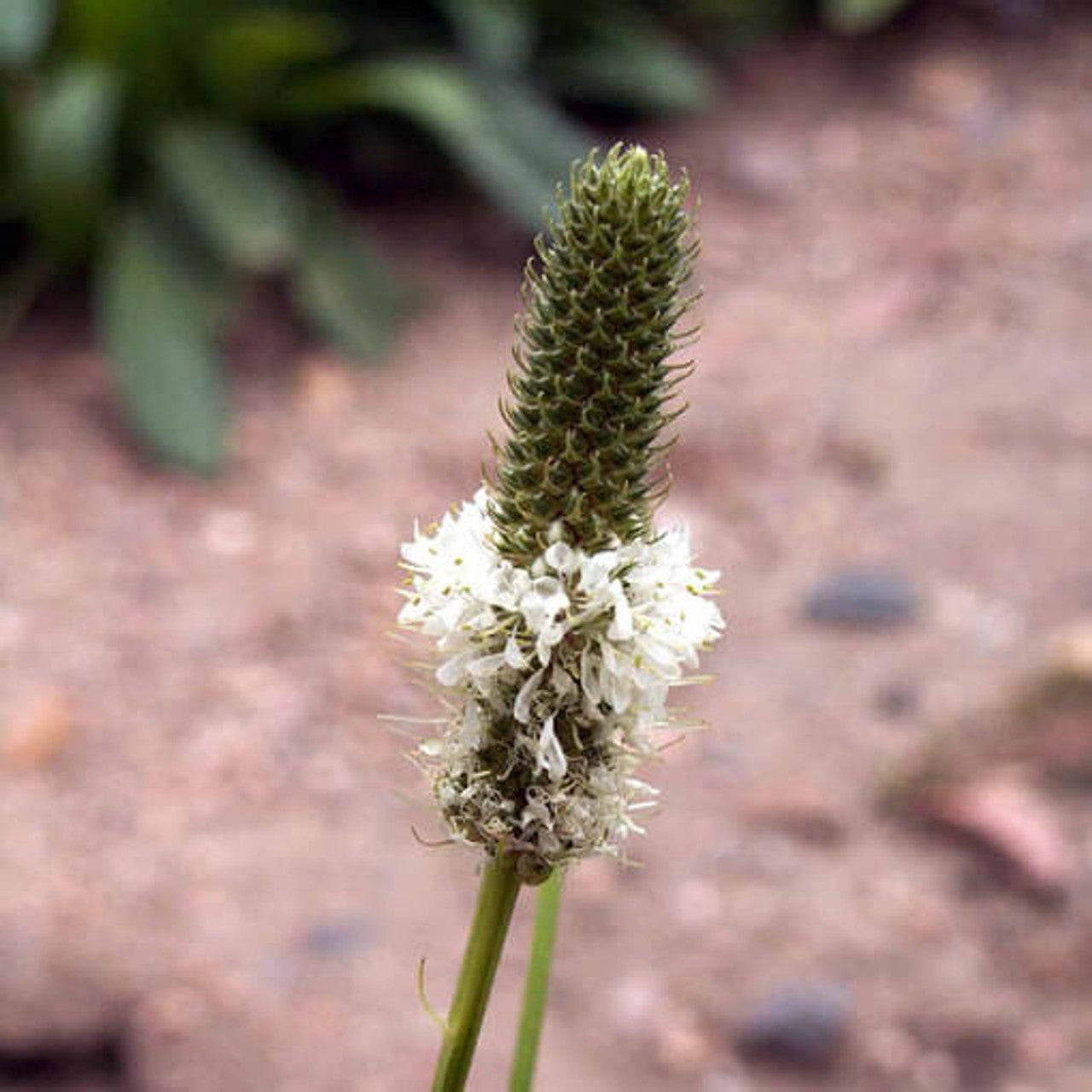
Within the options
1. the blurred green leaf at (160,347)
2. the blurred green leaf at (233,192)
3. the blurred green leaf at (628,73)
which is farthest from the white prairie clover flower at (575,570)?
the blurred green leaf at (628,73)

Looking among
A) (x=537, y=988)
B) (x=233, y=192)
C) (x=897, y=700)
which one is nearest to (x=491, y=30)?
(x=233, y=192)

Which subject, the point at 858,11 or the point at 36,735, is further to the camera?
the point at 858,11

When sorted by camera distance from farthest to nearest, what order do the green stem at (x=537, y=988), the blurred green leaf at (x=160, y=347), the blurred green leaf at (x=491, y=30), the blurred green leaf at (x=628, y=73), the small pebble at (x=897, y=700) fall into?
the blurred green leaf at (x=628, y=73), the blurred green leaf at (x=491, y=30), the blurred green leaf at (x=160, y=347), the small pebble at (x=897, y=700), the green stem at (x=537, y=988)

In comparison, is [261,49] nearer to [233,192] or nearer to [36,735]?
[233,192]

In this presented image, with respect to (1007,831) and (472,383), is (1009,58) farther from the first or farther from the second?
(1007,831)

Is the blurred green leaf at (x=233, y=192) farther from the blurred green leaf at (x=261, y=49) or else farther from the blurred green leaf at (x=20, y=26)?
the blurred green leaf at (x=20, y=26)
